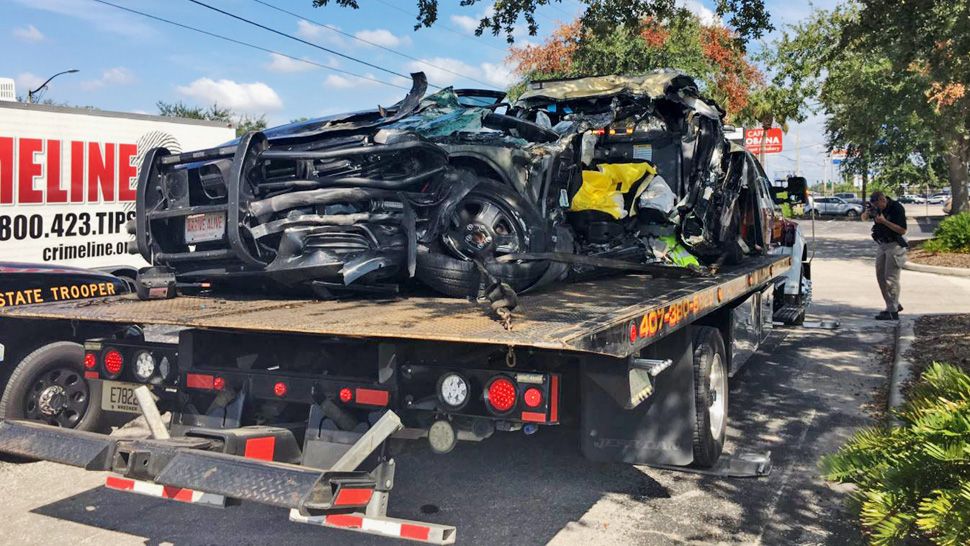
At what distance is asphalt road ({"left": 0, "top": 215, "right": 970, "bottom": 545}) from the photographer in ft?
13.6

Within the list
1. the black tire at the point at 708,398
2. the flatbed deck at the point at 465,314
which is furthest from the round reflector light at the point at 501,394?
the black tire at the point at 708,398

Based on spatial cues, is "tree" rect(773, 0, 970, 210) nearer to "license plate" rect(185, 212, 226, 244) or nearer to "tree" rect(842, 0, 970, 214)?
"tree" rect(842, 0, 970, 214)

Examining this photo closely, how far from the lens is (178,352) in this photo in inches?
167

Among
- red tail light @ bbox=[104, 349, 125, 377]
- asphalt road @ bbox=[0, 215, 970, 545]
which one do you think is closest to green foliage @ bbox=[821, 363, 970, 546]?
asphalt road @ bbox=[0, 215, 970, 545]

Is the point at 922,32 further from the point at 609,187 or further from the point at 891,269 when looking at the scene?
the point at 609,187

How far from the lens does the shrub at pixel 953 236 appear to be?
19.2 meters

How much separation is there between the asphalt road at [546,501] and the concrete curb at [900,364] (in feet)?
0.87

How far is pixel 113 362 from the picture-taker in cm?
450

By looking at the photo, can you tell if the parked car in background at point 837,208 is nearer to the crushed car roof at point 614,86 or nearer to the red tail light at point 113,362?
the crushed car roof at point 614,86


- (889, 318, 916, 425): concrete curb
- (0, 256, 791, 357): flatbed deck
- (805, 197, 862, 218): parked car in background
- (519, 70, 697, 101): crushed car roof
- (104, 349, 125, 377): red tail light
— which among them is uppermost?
(805, 197, 862, 218): parked car in background

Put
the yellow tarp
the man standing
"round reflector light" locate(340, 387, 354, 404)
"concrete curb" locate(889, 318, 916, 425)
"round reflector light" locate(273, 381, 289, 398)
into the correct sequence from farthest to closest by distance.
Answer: the man standing, "concrete curb" locate(889, 318, 916, 425), the yellow tarp, "round reflector light" locate(273, 381, 289, 398), "round reflector light" locate(340, 387, 354, 404)

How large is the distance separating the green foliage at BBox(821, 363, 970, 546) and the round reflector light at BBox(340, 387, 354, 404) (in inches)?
92.1

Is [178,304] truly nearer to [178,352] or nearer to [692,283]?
[178,352]

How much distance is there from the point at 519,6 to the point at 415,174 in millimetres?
4380
